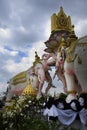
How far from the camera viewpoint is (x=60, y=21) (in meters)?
19.0

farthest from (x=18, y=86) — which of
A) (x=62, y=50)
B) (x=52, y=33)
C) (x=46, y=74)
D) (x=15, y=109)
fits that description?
(x=15, y=109)

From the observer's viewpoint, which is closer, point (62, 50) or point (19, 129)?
point (19, 129)

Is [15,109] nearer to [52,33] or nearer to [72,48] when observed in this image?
[72,48]

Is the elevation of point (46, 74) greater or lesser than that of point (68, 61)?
greater

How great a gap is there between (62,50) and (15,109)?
5.24m

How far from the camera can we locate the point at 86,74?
12758 millimetres

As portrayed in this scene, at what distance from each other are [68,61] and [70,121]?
286cm

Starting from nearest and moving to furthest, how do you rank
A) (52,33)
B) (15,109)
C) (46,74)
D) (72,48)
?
1. (15,109)
2. (72,48)
3. (52,33)
4. (46,74)

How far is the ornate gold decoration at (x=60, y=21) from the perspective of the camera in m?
18.7

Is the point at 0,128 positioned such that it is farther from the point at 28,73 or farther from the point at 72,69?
the point at 28,73

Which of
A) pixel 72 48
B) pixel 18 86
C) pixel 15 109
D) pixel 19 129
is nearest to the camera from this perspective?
pixel 19 129

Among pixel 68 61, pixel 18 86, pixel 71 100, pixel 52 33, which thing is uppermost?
pixel 52 33

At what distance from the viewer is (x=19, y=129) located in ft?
31.5

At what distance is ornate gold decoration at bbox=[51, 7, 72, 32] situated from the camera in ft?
61.5
